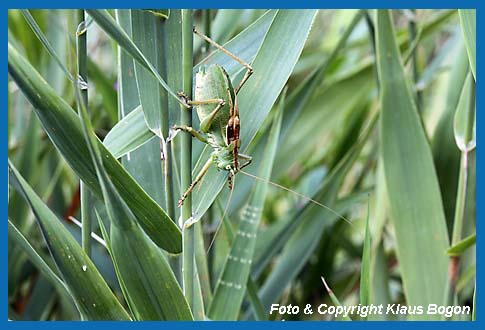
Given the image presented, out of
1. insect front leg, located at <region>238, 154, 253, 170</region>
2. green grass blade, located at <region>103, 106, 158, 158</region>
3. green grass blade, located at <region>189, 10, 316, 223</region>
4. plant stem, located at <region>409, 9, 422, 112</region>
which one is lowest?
A: insect front leg, located at <region>238, 154, 253, 170</region>

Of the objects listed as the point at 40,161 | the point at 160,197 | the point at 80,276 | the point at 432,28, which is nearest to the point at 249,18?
the point at 432,28

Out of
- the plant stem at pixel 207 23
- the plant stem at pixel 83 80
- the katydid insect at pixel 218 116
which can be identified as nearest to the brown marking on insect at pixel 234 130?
the katydid insect at pixel 218 116

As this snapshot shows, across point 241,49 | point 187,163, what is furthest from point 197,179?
point 241,49

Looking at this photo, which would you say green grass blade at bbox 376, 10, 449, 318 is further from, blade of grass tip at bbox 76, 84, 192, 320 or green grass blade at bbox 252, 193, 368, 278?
blade of grass tip at bbox 76, 84, 192, 320

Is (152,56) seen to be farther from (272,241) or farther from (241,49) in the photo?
(272,241)

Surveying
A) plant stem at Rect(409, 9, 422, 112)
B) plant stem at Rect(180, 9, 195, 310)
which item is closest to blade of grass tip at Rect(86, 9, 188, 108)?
plant stem at Rect(180, 9, 195, 310)

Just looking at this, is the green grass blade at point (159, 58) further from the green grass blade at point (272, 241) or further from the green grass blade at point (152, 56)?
the green grass blade at point (272, 241)
